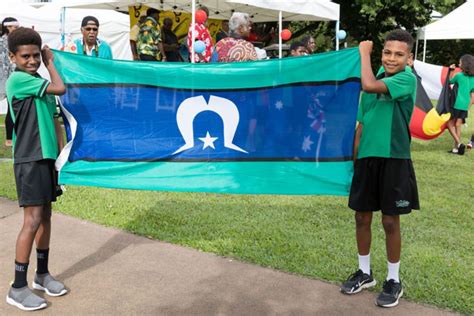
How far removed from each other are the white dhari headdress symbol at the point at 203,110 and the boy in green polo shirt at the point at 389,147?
110cm

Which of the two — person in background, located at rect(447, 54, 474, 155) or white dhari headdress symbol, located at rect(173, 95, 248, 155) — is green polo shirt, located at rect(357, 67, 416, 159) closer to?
white dhari headdress symbol, located at rect(173, 95, 248, 155)

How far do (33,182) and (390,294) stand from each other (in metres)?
2.44

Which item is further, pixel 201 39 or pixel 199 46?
pixel 201 39

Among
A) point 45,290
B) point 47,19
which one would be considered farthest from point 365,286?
point 47,19

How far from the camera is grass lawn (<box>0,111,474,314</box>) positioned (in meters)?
3.88

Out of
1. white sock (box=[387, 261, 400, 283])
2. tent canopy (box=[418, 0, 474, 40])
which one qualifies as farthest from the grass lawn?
tent canopy (box=[418, 0, 474, 40])

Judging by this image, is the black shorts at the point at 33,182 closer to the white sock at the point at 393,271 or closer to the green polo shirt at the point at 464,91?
the white sock at the point at 393,271

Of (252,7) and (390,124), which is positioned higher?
(252,7)

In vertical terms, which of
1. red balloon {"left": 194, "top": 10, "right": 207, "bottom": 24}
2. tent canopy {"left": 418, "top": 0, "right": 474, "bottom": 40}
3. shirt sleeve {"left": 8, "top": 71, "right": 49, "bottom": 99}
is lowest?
shirt sleeve {"left": 8, "top": 71, "right": 49, "bottom": 99}

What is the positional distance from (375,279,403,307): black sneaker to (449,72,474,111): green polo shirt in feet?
23.2

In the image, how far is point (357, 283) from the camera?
3588 millimetres

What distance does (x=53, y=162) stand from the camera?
3459mm

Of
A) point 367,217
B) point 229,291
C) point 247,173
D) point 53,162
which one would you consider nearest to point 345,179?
point 367,217

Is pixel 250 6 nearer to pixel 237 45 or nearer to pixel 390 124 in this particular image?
pixel 237 45
